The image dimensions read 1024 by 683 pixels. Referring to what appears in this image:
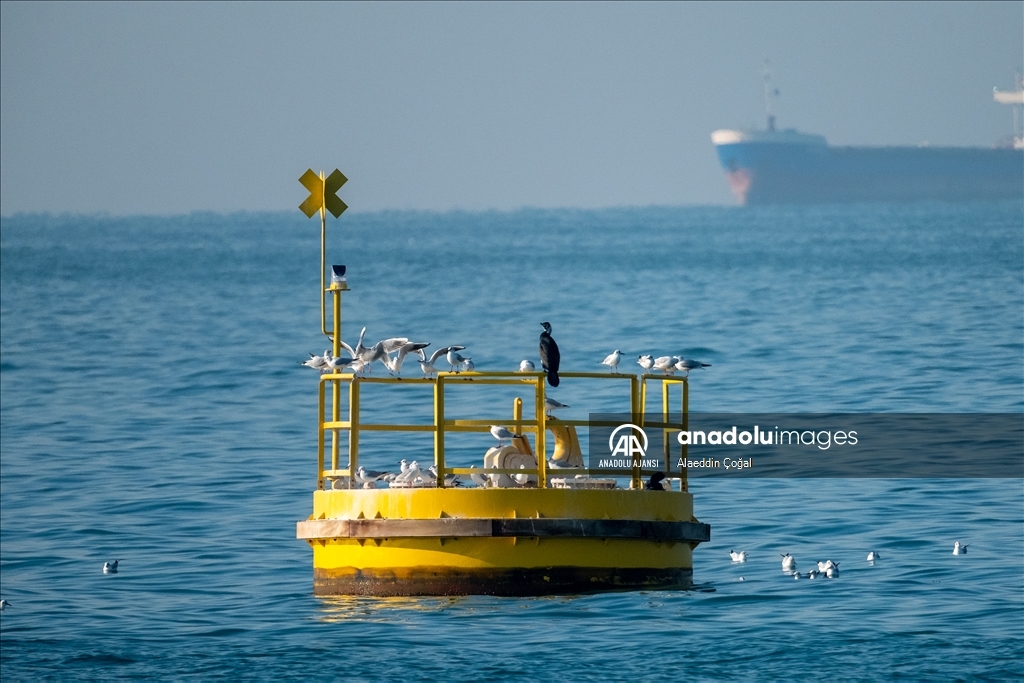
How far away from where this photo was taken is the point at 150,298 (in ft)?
256

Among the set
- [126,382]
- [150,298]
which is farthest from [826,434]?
[150,298]

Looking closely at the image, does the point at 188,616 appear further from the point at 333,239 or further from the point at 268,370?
the point at 333,239

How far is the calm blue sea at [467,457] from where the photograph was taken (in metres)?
16.0

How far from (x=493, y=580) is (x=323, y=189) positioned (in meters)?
4.25

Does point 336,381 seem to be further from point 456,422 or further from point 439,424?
point 439,424

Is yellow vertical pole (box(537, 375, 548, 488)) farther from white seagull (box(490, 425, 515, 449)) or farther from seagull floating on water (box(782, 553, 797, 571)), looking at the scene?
seagull floating on water (box(782, 553, 797, 571))

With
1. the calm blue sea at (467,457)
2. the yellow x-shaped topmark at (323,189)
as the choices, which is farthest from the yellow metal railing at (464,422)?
the yellow x-shaped topmark at (323,189)

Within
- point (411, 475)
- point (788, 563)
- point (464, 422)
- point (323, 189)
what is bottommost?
point (788, 563)

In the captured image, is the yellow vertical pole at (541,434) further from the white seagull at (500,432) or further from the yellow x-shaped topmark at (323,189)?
the yellow x-shaped topmark at (323,189)

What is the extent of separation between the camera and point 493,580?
16.9 metres

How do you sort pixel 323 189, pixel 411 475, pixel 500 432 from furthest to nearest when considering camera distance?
pixel 323 189 → pixel 500 432 → pixel 411 475

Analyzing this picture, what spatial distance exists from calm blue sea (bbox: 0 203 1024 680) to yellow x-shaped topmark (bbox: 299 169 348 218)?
12.6 feet

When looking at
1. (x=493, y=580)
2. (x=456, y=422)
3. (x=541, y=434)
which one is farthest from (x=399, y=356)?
(x=493, y=580)

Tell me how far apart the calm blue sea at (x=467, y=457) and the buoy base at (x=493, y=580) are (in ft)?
0.44
